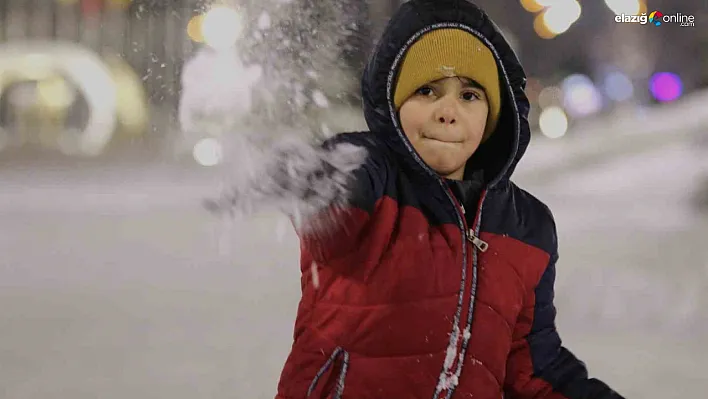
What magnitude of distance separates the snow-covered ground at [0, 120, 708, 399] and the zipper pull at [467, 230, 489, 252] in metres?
0.29

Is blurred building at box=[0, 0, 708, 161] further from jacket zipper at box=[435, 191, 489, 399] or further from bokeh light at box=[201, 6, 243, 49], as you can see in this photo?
jacket zipper at box=[435, 191, 489, 399]

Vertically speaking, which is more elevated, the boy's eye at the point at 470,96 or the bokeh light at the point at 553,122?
the bokeh light at the point at 553,122

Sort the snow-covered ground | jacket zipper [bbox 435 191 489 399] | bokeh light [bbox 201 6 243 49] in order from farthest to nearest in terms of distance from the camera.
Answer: the snow-covered ground < bokeh light [bbox 201 6 243 49] < jacket zipper [bbox 435 191 489 399]

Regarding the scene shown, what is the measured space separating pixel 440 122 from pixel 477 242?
0.43ft

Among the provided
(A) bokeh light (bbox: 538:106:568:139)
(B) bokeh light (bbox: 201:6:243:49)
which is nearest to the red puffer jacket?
(B) bokeh light (bbox: 201:6:243:49)

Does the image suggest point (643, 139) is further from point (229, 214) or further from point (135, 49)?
point (229, 214)

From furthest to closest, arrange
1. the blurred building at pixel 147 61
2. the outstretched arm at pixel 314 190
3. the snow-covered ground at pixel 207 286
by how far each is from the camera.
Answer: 1. the blurred building at pixel 147 61
2. the snow-covered ground at pixel 207 286
3. the outstretched arm at pixel 314 190

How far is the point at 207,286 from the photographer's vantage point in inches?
67.7

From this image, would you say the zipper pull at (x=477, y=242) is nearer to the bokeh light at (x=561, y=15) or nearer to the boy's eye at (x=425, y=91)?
the boy's eye at (x=425, y=91)

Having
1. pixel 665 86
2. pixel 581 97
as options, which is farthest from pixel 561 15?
pixel 665 86

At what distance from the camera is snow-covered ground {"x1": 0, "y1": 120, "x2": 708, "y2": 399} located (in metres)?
1.33

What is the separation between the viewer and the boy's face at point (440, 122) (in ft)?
2.55

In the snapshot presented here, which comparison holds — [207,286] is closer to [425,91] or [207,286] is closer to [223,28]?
[223,28]

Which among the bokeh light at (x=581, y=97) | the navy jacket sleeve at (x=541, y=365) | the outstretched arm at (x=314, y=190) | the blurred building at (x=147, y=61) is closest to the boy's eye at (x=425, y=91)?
the outstretched arm at (x=314, y=190)
